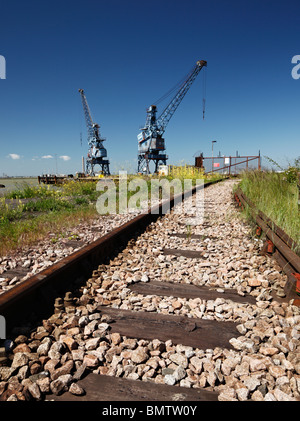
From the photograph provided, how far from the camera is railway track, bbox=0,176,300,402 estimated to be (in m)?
1.23

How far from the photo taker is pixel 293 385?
1202 millimetres

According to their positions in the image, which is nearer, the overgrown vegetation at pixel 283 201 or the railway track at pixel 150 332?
the railway track at pixel 150 332

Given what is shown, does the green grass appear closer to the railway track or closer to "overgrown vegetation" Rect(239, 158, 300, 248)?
"overgrown vegetation" Rect(239, 158, 300, 248)

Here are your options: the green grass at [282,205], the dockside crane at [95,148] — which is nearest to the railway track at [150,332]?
the green grass at [282,205]

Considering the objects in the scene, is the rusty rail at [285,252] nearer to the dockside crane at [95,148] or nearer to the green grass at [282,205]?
the green grass at [282,205]

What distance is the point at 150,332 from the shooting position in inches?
64.5

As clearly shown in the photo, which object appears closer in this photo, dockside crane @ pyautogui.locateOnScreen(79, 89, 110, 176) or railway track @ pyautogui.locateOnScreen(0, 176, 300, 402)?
railway track @ pyautogui.locateOnScreen(0, 176, 300, 402)

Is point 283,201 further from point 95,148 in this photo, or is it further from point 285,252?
point 95,148

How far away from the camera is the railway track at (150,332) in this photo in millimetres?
1227

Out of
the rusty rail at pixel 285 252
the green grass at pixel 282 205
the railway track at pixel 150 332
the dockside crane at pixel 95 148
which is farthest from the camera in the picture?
the dockside crane at pixel 95 148

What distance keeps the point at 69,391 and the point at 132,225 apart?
106 inches

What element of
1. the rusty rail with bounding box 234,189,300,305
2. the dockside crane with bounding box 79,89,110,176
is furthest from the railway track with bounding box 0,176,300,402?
the dockside crane with bounding box 79,89,110,176

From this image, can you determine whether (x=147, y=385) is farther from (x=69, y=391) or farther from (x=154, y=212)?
(x=154, y=212)

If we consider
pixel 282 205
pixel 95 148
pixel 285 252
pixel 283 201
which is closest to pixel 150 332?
pixel 285 252
